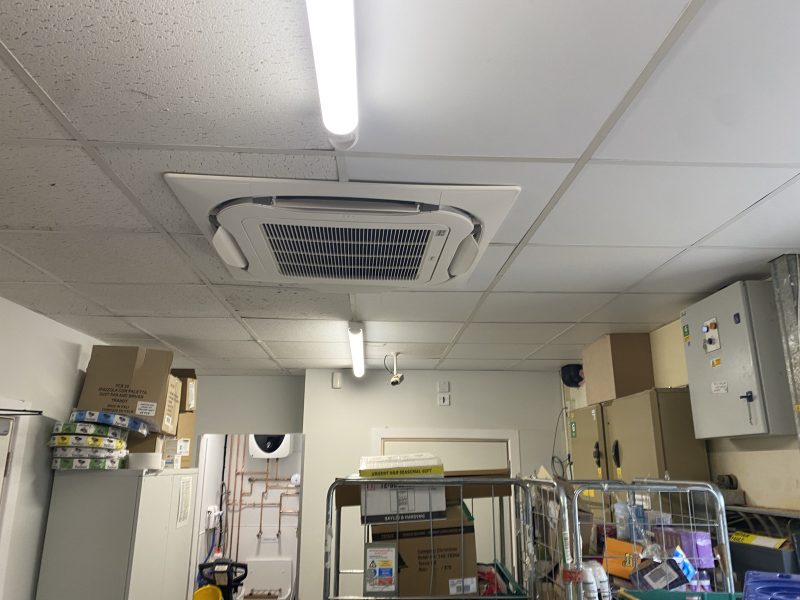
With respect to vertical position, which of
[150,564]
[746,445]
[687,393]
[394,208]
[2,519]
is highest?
[394,208]

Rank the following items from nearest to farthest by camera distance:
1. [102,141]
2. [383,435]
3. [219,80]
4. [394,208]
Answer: [219,80], [102,141], [394,208], [383,435]

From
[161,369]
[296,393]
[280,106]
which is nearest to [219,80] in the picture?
[280,106]

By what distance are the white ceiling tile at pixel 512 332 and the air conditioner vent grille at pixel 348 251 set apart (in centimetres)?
152

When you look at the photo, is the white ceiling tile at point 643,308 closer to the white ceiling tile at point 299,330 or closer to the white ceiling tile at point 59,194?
the white ceiling tile at point 299,330

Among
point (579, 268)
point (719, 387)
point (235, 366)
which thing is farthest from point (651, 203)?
point (235, 366)

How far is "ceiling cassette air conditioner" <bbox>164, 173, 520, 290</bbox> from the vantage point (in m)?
1.86

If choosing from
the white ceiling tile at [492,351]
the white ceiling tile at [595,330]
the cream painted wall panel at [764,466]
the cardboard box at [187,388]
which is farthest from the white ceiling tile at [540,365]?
the cardboard box at [187,388]

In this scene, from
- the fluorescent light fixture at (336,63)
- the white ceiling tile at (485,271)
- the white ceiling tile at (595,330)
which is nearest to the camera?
the fluorescent light fixture at (336,63)

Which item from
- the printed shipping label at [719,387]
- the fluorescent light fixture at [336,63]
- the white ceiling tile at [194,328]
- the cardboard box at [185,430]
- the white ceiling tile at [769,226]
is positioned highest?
the white ceiling tile at [769,226]

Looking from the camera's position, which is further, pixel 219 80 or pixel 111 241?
pixel 111 241

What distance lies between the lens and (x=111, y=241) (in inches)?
93.4

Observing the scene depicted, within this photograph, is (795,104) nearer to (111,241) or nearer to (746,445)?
(746,445)

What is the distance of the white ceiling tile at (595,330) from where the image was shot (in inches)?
147

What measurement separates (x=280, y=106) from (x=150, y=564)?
309 cm
